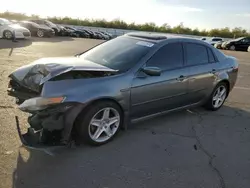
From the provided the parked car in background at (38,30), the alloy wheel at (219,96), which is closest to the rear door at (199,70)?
the alloy wheel at (219,96)

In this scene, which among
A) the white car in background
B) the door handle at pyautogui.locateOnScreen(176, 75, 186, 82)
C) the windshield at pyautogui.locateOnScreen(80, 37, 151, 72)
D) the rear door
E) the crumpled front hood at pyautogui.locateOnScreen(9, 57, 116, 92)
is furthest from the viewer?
the white car in background

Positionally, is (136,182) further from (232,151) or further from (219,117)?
(219,117)

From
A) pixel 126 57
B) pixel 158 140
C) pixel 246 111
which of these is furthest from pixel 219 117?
pixel 126 57

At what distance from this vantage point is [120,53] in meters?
4.73

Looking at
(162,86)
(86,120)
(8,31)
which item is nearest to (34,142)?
(86,120)

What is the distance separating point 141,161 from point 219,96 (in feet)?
10.2

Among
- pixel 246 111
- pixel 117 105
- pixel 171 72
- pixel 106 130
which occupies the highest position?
pixel 171 72

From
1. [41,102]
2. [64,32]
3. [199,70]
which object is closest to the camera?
[41,102]

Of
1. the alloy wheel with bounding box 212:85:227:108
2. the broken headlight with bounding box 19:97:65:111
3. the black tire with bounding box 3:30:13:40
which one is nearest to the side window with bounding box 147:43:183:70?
the alloy wheel with bounding box 212:85:227:108

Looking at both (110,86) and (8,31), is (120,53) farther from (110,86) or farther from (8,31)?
(8,31)

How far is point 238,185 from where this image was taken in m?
3.46

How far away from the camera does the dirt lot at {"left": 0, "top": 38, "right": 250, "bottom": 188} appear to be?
3.30m

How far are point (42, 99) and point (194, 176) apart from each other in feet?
6.88

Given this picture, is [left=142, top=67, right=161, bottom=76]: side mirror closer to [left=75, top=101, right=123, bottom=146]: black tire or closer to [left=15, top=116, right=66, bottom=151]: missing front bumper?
[left=75, top=101, right=123, bottom=146]: black tire
